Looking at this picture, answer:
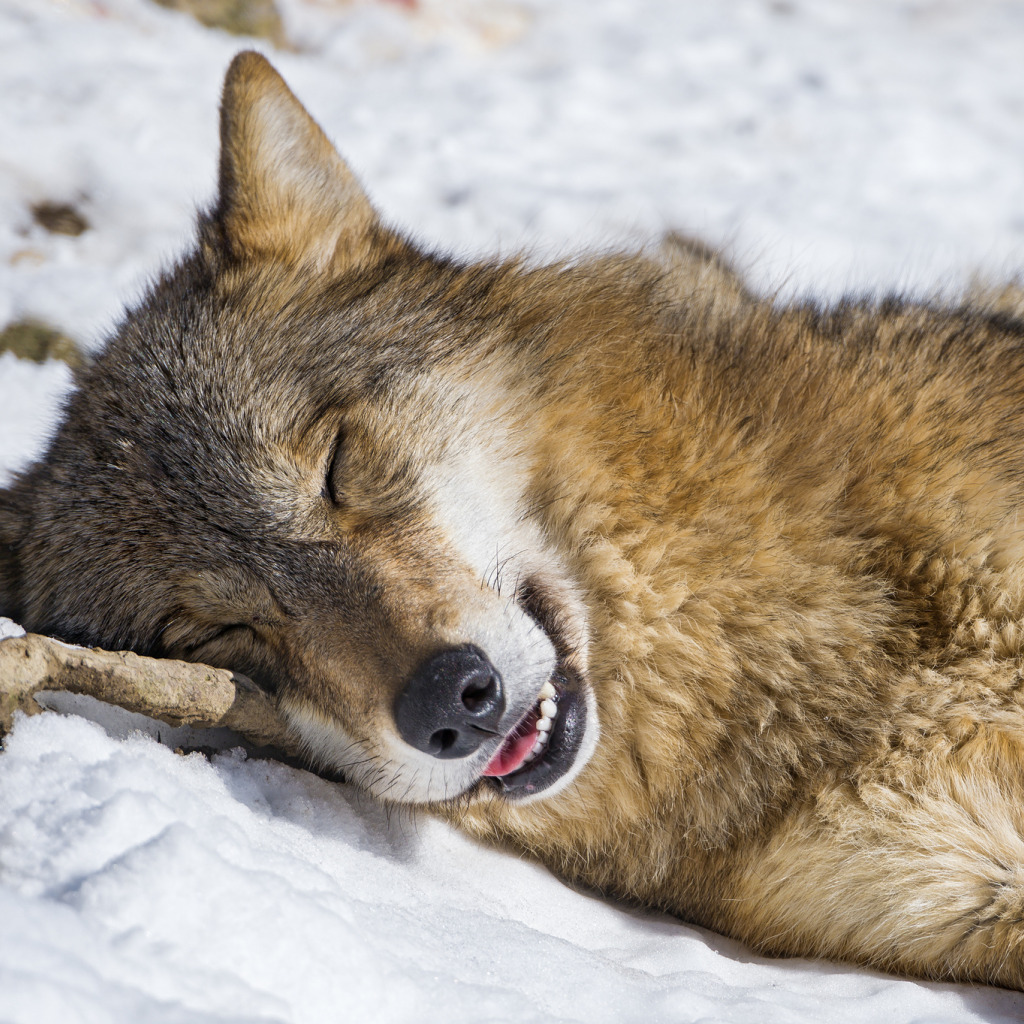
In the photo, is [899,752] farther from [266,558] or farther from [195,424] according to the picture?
[195,424]

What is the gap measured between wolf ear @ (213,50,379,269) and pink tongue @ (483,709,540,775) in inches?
54.8

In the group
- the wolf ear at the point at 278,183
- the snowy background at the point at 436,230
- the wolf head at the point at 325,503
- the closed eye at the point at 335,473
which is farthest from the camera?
the wolf ear at the point at 278,183

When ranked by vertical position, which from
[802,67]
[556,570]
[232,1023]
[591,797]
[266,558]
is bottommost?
[232,1023]

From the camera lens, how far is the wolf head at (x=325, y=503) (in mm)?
1971

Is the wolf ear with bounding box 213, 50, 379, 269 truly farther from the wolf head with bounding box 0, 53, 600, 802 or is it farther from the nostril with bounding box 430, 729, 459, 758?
the nostril with bounding box 430, 729, 459, 758

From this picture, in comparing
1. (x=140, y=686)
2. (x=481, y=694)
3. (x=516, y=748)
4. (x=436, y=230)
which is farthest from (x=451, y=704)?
(x=436, y=230)

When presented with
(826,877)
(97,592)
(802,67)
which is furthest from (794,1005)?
(802,67)

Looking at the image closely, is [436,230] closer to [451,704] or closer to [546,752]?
[546,752]

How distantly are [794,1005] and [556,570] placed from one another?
41.0 inches

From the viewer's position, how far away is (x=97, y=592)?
7.38ft

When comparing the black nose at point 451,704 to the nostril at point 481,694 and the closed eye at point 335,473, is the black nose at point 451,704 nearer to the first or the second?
the nostril at point 481,694

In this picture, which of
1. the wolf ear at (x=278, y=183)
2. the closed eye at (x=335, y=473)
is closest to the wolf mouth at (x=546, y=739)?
the closed eye at (x=335, y=473)

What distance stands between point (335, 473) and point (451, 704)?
2.28ft

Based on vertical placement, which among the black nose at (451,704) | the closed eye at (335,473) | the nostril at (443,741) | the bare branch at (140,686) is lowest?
the bare branch at (140,686)
